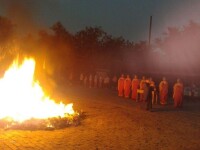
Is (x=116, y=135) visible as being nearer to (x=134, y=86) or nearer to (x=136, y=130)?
(x=136, y=130)

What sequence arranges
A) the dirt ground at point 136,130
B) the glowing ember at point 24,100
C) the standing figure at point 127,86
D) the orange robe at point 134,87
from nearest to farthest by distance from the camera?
the dirt ground at point 136,130 → the glowing ember at point 24,100 → the orange robe at point 134,87 → the standing figure at point 127,86

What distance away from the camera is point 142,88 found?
21.4 m

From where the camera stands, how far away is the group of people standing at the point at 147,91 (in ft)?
65.7

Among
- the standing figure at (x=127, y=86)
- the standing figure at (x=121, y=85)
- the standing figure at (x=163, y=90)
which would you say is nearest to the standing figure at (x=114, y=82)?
the standing figure at (x=121, y=85)

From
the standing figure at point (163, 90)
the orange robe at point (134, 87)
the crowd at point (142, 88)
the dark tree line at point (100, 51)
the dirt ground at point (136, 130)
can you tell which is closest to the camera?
the dirt ground at point (136, 130)

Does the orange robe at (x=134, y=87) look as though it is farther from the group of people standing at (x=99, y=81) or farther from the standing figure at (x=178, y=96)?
the group of people standing at (x=99, y=81)

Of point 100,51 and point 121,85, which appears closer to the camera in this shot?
point 121,85

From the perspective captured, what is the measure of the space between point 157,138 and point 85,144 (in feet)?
8.43

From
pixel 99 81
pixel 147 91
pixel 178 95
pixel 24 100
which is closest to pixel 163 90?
pixel 178 95

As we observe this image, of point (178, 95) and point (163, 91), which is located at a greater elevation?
point (163, 91)

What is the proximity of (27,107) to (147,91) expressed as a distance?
7108 mm

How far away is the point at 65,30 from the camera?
45.8 meters

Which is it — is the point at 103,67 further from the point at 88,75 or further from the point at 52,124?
the point at 52,124

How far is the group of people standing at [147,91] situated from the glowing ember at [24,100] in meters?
5.46
